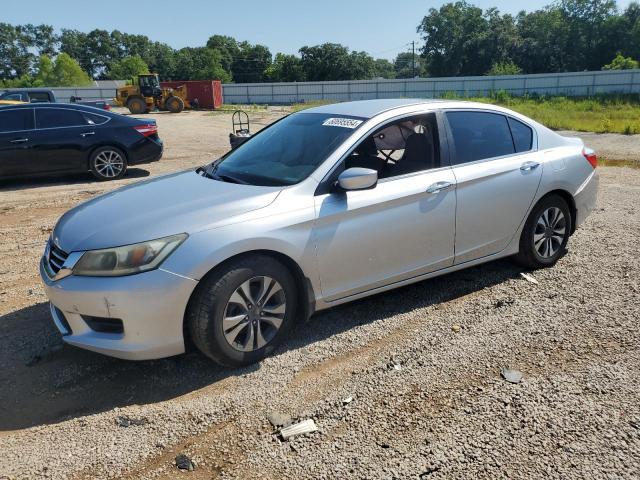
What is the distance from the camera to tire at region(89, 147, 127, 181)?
32.9 ft

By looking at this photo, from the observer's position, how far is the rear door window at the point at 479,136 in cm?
447

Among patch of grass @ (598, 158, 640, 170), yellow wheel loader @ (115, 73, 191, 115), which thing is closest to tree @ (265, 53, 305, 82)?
yellow wheel loader @ (115, 73, 191, 115)

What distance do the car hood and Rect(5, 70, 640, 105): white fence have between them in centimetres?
4177

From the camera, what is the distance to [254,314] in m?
3.47

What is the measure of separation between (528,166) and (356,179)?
1955 mm

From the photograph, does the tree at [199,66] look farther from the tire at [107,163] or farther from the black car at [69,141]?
the tire at [107,163]

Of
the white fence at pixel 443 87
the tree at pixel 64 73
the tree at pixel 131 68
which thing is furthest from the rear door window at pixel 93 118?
the tree at pixel 131 68

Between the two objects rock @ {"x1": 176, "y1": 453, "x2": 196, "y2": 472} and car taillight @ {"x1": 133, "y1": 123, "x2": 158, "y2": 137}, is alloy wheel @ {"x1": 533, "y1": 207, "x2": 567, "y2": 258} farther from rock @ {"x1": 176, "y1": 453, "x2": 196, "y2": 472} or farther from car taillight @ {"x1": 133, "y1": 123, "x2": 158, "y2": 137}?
car taillight @ {"x1": 133, "y1": 123, "x2": 158, "y2": 137}

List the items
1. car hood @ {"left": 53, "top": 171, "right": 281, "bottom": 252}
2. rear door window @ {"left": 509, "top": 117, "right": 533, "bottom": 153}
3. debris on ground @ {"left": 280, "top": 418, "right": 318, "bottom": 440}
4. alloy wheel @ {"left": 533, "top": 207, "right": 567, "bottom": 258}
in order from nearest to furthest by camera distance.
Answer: debris on ground @ {"left": 280, "top": 418, "right": 318, "bottom": 440} → car hood @ {"left": 53, "top": 171, "right": 281, "bottom": 252} → rear door window @ {"left": 509, "top": 117, "right": 533, "bottom": 153} → alloy wheel @ {"left": 533, "top": 207, "right": 567, "bottom": 258}

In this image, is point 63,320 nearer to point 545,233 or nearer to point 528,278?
point 528,278

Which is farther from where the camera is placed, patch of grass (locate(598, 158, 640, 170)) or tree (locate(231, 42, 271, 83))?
tree (locate(231, 42, 271, 83))

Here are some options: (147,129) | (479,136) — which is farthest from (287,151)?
(147,129)

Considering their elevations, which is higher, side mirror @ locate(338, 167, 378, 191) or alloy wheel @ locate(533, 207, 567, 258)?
side mirror @ locate(338, 167, 378, 191)

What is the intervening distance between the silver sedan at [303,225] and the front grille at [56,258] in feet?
0.07
